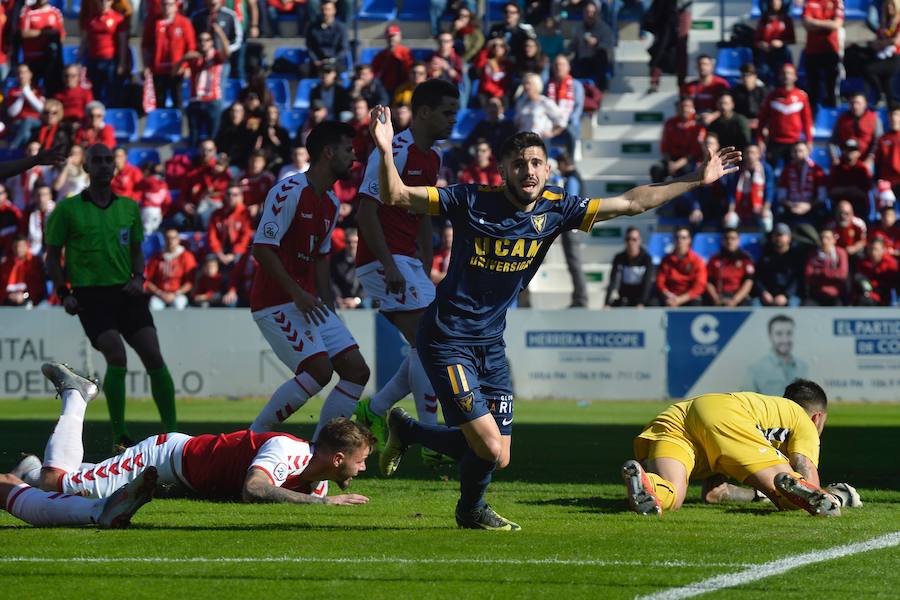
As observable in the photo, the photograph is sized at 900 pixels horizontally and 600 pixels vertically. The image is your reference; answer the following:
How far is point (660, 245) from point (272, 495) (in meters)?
14.2

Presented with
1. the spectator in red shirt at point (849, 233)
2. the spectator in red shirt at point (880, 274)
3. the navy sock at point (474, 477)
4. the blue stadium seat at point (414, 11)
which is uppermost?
the blue stadium seat at point (414, 11)

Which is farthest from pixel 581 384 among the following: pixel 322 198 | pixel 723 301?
pixel 322 198

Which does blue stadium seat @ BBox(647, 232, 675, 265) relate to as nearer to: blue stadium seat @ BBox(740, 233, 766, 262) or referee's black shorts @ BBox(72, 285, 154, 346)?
blue stadium seat @ BBox(740, 233, 766, 262)

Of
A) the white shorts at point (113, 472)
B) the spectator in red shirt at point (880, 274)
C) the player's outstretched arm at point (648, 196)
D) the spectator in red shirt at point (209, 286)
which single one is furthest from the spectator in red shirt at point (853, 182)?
the white shorts at point (113, 472)

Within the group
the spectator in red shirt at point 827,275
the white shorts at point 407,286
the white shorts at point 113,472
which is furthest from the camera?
the spectator in red shirt at point 827,275

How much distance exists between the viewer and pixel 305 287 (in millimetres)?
10008

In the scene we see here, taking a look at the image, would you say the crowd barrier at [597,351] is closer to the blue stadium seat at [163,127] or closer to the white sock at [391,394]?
the blue stadium seat at [163,127]

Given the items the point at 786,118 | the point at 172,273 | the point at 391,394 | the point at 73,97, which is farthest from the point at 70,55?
the point at 391,394

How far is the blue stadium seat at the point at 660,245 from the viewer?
21.3 m

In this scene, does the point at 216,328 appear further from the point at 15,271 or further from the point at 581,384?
the point at 581,384

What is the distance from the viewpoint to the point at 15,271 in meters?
20.4

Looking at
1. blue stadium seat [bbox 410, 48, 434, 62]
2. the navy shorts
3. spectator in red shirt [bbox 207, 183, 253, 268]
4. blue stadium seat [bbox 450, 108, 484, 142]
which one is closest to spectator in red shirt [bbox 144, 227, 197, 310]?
spectator in red shirt [bbox 207, 183, 253, 268]

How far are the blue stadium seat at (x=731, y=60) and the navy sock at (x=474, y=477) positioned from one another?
17.4 metres

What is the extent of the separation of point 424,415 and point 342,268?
9.93 m
